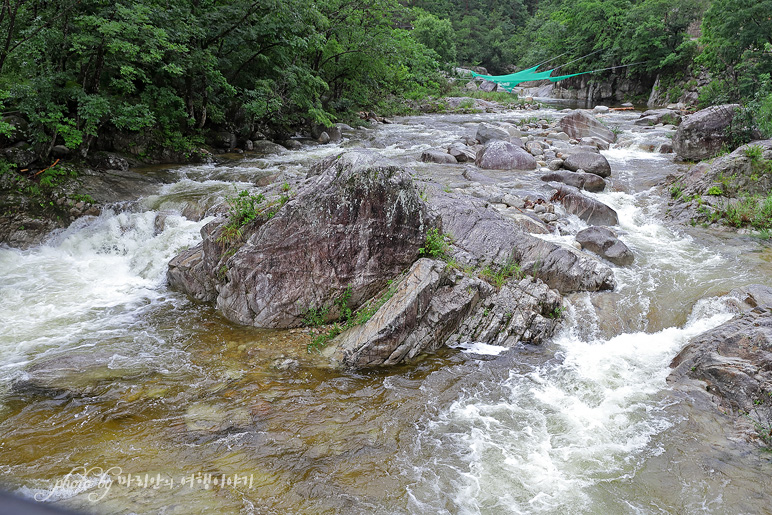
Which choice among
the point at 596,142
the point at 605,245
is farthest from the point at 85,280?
the point at 596,142

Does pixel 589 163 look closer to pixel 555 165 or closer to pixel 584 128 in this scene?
pixel 555 165

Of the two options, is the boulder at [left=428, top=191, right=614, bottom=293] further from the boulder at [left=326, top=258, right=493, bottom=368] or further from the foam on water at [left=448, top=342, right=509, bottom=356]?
the foam on water at [left=448, top=342, right=509, bottom=356]

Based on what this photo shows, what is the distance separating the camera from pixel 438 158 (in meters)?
14.8

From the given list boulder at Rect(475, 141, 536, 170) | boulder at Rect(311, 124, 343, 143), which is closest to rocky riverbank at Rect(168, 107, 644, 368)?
boulder at Rect(475, 141, 536, 170)

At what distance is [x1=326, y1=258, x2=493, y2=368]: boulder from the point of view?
6.18 m

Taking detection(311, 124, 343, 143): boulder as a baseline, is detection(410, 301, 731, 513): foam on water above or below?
below

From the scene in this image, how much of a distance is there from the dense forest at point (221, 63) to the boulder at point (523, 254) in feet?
26.3

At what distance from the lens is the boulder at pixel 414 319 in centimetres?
618

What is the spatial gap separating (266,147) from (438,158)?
622 cm

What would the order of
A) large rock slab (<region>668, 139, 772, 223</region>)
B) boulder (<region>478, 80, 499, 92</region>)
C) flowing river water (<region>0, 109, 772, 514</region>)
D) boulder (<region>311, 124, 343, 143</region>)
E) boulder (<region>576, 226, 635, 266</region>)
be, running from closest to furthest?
1. flowing river water (<region>0, 109, 772, 514</region>)
2. boulder (<region>576, 226, 635, 266</region>)
3. large rock slab (<region>668, 139, 772, 223</region>)
4. boulder (<region>311, 124, 343, 143</region>)
5. boulder (<region>478, 80, 499, 92</region>)

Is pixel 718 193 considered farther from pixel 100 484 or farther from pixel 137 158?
pixel 137 158

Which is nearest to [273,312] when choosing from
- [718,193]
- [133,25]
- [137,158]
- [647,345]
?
[647,345]

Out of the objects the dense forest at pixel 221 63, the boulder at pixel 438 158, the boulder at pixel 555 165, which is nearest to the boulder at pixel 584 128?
the dense forest at pixel 221 63

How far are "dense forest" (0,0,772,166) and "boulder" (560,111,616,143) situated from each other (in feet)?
15.7
